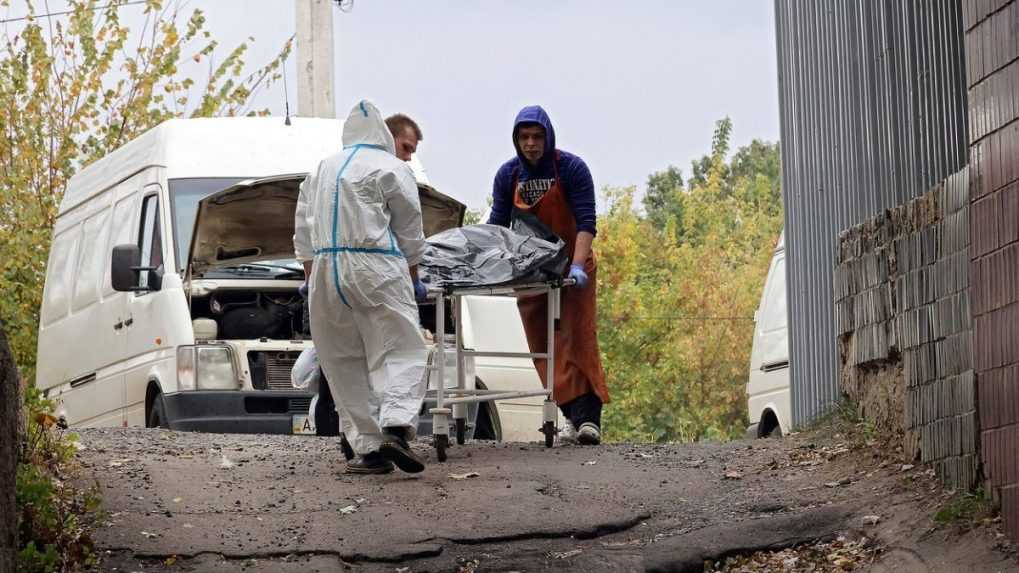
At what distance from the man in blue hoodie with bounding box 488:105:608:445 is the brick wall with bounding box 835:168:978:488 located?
1743 millimetres

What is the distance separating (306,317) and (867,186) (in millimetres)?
3428

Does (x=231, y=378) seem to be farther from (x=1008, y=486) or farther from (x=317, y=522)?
(x=1008, y=486)

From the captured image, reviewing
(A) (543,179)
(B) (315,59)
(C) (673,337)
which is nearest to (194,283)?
(A) (543,179)

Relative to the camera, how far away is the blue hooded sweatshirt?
33.6 feet

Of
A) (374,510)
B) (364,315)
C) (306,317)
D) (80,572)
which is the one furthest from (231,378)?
(80,572)

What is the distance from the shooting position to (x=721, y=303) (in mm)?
37875

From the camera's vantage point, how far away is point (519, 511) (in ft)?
25.6

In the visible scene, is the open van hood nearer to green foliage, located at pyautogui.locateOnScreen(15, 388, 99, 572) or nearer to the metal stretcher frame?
the metal stretcher frame

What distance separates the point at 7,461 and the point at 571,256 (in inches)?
199

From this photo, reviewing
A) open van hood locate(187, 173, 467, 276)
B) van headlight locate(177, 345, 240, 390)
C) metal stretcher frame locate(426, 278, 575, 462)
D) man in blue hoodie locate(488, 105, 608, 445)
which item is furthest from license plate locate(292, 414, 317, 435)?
man in blue hoodie locate(488, 105, 608, 445)

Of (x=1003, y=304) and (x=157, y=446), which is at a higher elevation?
(x=1003, y=304)

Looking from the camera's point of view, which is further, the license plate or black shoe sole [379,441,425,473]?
the license plate

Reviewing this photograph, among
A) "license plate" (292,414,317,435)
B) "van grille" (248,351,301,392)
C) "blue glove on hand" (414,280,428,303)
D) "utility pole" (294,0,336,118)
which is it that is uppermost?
"utility pole" (294,0,336,118)

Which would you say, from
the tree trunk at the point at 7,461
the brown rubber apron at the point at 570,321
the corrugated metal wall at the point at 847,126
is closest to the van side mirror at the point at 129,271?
the brown rubber apron at the point at 570,321
